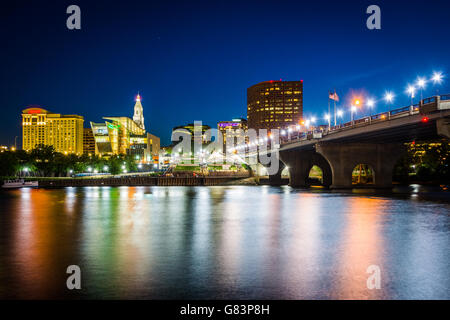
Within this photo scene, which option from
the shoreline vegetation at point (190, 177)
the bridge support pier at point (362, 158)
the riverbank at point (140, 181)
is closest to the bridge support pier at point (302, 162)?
the shoreline vegetation at point (190, 177)

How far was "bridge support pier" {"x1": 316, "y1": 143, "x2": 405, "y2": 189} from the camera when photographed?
67.5 metres

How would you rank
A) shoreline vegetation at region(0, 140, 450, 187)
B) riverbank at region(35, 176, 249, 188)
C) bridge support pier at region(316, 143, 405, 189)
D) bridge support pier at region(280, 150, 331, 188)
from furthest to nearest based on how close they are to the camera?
shoreline vegetation at region(0, 140, 450, 187), bridge support pier at region(280, 150, 331, 188), riverbank at region(35, 176, 249, 188), bridge support pier at region(316, 143, 405, 189)

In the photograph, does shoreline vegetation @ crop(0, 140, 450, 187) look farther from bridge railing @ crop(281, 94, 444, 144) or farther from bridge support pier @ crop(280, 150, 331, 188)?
bridge railing @ crop(281, 94, 444, 144)

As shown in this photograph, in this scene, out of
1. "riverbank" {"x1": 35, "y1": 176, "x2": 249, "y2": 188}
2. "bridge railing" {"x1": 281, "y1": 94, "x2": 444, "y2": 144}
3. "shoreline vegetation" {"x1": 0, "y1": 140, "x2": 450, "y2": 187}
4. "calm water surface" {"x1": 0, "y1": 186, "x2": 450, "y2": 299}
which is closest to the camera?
"calm water surface" {"x1": 0, "y1": 186, "x2": 450, "y2": 299}

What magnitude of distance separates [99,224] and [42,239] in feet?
17.2

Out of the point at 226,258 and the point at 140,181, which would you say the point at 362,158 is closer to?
the point at 140,181

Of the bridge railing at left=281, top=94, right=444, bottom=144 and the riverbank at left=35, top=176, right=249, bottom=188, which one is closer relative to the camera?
the bridge railing at left=281, top=94, right=444, bottom=144

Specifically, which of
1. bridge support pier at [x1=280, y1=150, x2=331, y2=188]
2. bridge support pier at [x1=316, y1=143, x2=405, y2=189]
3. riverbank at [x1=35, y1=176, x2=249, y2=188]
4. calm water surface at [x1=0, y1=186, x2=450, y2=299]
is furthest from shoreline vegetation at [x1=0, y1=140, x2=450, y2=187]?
calm water surface at [x1=0, y1=186, x2=450, y2=299]

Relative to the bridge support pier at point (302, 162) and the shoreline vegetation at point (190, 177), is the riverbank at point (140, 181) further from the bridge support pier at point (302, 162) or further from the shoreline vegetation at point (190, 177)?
the bridge support pier at point (302, 162)

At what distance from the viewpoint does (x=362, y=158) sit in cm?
6806

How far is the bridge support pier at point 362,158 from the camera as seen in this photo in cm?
6750
